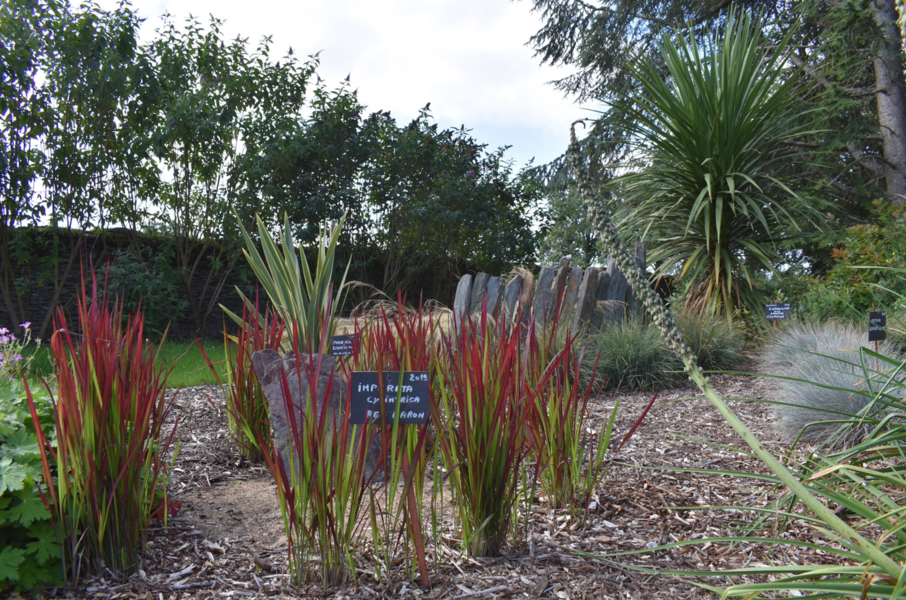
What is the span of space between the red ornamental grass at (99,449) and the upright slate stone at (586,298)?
403 centimetres

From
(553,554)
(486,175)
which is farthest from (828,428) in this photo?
(486,175)

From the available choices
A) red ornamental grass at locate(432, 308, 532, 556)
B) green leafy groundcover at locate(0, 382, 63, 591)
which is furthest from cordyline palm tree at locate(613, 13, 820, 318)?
green leafy groundcover at locate(0, 382, 63, 591)

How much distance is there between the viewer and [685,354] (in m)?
0.81

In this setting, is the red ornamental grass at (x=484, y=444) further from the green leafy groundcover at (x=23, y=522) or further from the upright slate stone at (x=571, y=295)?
the upright slate stone at (x=571, y=295)

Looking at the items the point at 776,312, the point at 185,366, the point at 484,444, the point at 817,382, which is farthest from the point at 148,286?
the point at 817,382

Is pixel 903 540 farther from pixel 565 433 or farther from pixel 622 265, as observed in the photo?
pixel 565 433

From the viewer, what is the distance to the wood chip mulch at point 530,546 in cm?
150

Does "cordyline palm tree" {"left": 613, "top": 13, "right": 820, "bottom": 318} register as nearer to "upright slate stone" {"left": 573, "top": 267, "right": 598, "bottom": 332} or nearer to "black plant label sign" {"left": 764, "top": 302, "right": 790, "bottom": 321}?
"black plant label sign" {"left": 764, "top": 302, "right": 790, "bottom": 321}

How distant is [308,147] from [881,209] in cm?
809

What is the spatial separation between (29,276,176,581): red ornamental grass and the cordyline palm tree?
4.56 m

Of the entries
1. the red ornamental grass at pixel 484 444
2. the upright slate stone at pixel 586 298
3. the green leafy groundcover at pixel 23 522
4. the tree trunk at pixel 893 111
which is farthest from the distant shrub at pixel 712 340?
the tree trunk at pixel 893 111

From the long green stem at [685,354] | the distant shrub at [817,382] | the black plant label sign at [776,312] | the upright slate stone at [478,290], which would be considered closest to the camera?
the long green stem at [685,354]

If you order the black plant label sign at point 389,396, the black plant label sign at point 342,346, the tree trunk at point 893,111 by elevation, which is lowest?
the black plant label sign at point 389,396

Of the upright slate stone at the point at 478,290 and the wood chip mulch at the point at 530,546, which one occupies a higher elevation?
the upright slate stone at the point at 478,290
